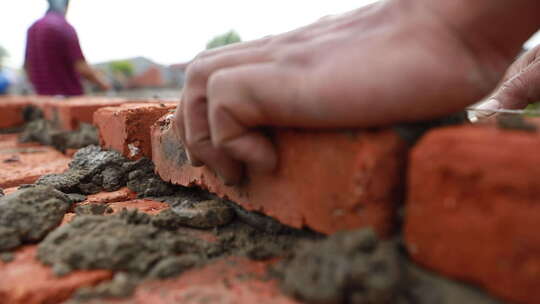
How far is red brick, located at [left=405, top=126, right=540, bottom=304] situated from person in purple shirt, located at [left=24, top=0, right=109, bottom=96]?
185 inches

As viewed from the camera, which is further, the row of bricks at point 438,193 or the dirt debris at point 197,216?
the dirt debris at point 197,216

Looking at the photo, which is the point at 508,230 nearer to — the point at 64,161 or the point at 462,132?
the point at 462,132

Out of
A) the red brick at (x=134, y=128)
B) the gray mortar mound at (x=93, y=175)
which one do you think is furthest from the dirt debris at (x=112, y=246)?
the red brick at (x=134, y=128)

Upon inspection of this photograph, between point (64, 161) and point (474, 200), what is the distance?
2.45 m

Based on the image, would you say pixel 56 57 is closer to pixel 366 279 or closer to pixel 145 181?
pixel 145 181

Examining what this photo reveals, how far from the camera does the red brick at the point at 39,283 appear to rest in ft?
3.07

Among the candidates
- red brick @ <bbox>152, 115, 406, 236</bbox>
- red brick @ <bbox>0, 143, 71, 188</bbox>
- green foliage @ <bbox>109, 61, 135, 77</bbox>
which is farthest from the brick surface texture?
green foliage @ <bbox>109, 61, 135, 77</bbox>

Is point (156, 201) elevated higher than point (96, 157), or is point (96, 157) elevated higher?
point (96, 157)

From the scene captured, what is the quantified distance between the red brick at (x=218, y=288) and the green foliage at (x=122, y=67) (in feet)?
36.8

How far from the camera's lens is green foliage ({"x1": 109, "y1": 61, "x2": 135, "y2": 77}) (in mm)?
11070

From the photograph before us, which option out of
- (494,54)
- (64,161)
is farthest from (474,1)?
(64,161)

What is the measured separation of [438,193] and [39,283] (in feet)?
3.19

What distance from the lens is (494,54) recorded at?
2.91ft

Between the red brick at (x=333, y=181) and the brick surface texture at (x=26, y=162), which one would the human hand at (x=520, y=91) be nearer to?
the red brick at (x=333, y=181)
